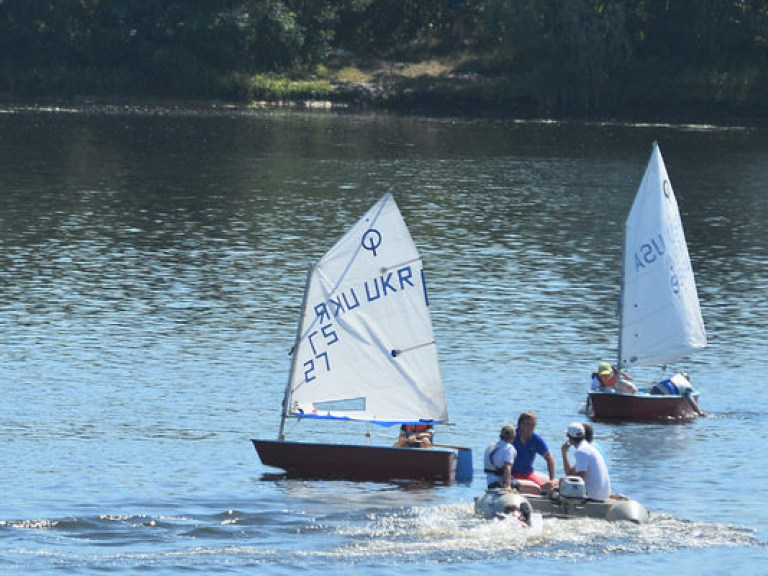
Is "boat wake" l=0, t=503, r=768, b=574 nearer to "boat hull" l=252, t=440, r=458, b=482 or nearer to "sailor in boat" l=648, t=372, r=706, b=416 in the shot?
"boat hull" l=252, t=440, r=458, b=482

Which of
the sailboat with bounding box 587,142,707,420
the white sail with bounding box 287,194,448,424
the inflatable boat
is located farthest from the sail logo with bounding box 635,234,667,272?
the inflatable boat

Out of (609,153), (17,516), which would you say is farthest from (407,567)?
(609,153)

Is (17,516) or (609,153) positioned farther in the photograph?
(609,153)

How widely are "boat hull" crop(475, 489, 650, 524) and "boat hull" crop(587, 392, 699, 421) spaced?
45.7ft

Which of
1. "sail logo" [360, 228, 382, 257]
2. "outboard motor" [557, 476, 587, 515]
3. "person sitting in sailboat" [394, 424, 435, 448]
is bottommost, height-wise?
"person sitting in sailboat" [394, 424, 435, 448]

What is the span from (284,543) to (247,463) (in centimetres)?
942

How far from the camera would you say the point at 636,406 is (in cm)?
5594

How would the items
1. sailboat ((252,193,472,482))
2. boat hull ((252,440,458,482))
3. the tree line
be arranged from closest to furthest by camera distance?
boat hull ((252,440,458,482)) < sailboat ((252,193,472,482)) < the tree line

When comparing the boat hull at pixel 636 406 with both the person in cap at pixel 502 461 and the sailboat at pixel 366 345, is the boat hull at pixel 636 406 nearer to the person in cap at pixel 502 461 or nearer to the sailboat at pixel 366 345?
the sailboat at pixel 366 345

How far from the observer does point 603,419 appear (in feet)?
184

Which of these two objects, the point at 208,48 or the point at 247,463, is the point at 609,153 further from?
the point at 247,463

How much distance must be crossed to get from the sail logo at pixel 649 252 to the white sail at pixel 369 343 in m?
13.9

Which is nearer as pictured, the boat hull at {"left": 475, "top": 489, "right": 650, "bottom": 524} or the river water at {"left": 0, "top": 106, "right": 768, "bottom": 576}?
the river water at {"left": 0, "top": 106, "right": 768, "bottom": 576}

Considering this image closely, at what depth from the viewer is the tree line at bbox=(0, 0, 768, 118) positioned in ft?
547
